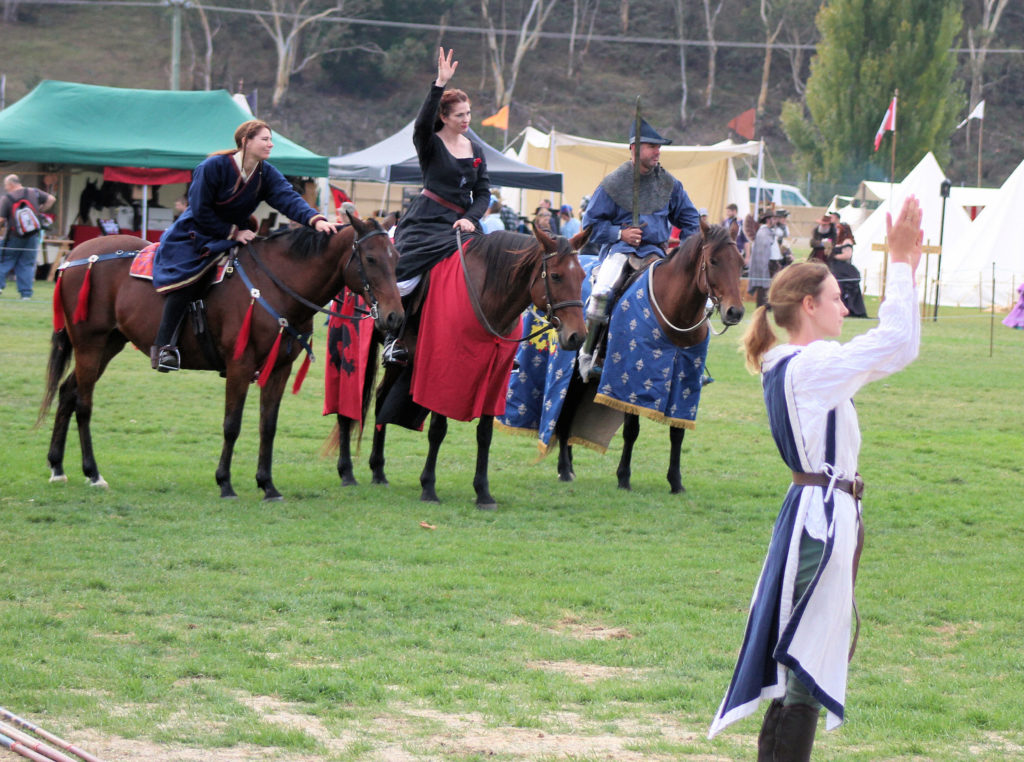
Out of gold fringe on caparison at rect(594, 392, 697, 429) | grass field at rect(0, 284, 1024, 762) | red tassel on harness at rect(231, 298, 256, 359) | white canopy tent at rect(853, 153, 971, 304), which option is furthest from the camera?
white canopy tent at rect(853, 153, 971, 304)

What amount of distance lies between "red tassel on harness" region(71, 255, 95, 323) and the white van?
3514 cm

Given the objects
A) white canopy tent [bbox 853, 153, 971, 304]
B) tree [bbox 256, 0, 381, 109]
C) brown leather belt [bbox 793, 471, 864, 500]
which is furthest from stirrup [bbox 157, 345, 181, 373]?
tree [bbox 256, 0, 381, 109]

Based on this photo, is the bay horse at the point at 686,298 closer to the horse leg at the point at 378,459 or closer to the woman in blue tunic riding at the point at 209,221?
the horse leg at the point at 378,459

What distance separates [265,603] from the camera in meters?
5.75

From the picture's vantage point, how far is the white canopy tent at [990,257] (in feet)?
82.8

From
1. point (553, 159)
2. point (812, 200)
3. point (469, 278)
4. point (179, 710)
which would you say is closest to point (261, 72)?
point (812, 200)

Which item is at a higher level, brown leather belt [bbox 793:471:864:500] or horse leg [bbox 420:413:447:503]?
brown leather belt [bbox 793:471:864:500]

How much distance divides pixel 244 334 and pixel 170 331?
0.48m

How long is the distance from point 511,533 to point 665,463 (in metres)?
3.01

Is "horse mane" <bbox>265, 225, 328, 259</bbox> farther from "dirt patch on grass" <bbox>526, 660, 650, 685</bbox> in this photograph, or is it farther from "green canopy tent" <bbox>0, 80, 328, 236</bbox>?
"green canopy tent" <bbox>0, 80, 328, 236</bbox>

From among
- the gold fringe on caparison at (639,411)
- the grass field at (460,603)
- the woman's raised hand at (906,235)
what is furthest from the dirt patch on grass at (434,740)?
the gold fringe on caparison at (639,411)

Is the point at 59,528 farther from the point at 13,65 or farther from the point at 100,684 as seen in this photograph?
the point at 13,65

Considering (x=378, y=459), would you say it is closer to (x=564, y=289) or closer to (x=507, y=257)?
(x=507, y=257)

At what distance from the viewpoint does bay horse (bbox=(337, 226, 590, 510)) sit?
7609 mm
